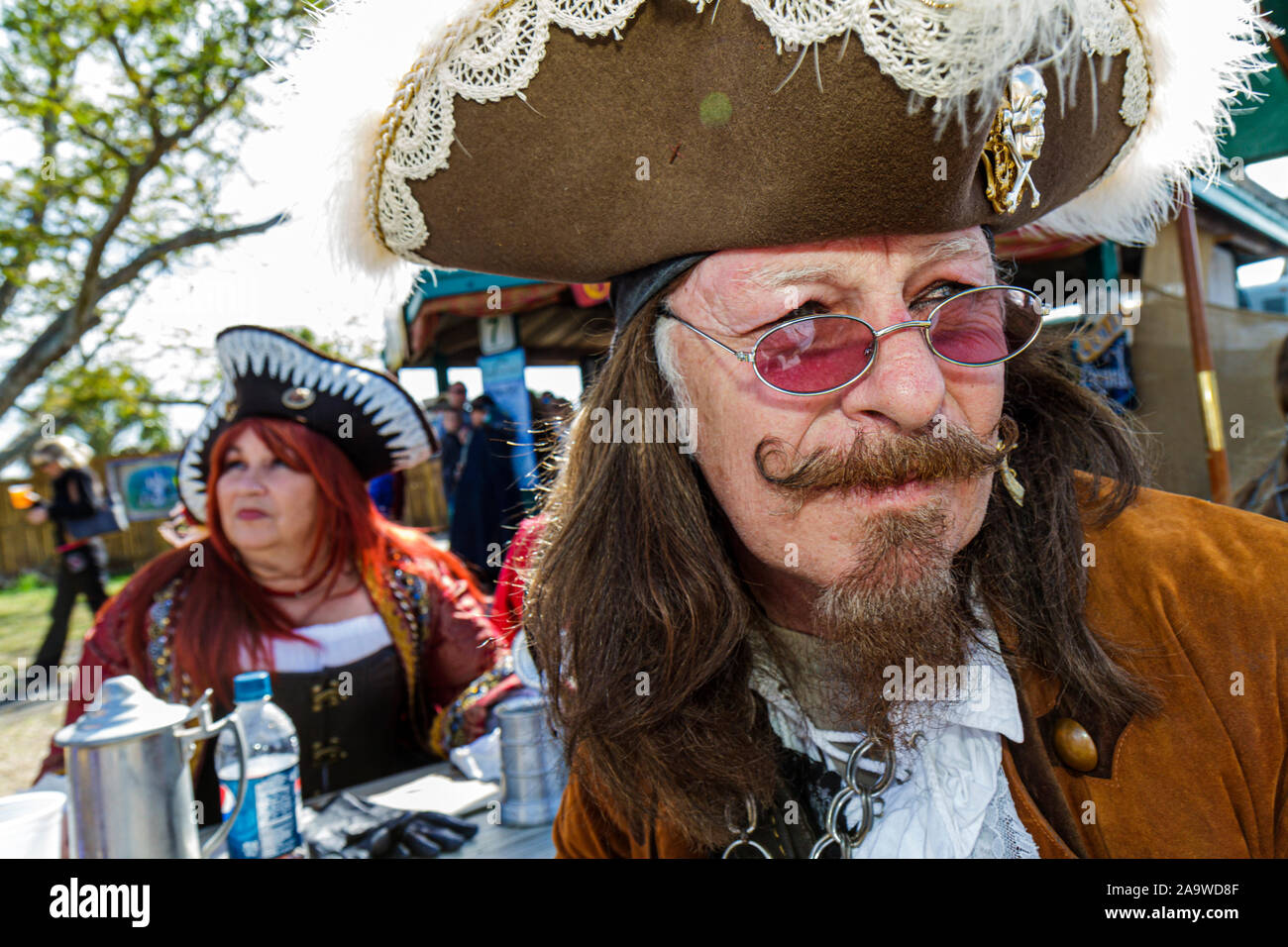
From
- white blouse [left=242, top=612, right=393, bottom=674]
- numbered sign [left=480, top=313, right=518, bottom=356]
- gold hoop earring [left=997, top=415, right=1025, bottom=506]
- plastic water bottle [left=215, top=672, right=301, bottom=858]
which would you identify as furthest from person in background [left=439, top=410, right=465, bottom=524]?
gold hoop earring [left=997, top=415, right=1025, bottom=506]

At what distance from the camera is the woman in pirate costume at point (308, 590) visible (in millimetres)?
2479

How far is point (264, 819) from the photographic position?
1.63 m

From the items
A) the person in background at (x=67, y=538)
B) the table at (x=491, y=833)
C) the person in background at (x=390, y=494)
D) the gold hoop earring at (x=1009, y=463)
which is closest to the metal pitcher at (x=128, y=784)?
the table at (x=491, y=833)

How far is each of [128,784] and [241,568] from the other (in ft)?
4.74

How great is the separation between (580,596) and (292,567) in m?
1.67

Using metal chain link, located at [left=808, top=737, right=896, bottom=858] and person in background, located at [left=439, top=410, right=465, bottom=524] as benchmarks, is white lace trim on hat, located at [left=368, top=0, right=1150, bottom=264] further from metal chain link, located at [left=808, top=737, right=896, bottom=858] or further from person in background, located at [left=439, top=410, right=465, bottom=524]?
person in background, located at [left=439, top=410, right=465, bottom=524]

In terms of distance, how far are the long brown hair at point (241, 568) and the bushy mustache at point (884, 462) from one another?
2026 mm

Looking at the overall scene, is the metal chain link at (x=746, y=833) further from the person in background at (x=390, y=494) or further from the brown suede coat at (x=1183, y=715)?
the person in background at (x=390, y=494)

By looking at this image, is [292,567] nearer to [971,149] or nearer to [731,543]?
[731,543]

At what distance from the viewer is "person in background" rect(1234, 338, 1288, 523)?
9.07 feet

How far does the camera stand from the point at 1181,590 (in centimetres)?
123
